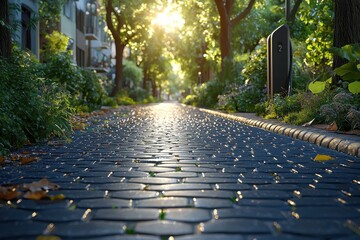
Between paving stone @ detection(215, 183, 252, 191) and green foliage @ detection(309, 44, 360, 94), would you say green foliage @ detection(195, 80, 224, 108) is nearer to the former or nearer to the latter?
green foliage @ detection(309, 44, 360, 94)

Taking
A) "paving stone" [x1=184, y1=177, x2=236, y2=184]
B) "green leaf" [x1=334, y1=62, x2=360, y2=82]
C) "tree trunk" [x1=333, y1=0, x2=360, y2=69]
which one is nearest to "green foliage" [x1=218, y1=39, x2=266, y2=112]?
"tree trunk" [x1=333, y1=0, x2=360, y2=69]

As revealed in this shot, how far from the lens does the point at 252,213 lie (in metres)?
3.43

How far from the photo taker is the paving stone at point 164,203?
3.65 meters

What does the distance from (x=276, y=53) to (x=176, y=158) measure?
378 inches

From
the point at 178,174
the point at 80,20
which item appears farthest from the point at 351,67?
the point at 80,20

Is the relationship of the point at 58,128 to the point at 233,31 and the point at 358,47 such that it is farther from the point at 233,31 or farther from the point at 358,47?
the point at 233,31

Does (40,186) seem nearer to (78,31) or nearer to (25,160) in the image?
(25,160)

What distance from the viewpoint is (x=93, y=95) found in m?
20.5

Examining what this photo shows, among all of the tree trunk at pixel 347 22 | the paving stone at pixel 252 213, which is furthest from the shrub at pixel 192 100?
the paving stone at pixel 252 213

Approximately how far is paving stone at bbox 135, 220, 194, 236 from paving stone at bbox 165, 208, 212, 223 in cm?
11

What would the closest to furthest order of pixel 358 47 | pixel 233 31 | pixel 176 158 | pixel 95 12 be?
pixel 176 158 → pixel 358 47 → pixel 233 31 → pixel 95 12

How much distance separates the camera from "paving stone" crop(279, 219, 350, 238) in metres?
2.97

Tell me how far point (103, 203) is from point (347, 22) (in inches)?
357

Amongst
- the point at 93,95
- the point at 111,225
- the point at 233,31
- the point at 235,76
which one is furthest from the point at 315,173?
the point at 233,31
